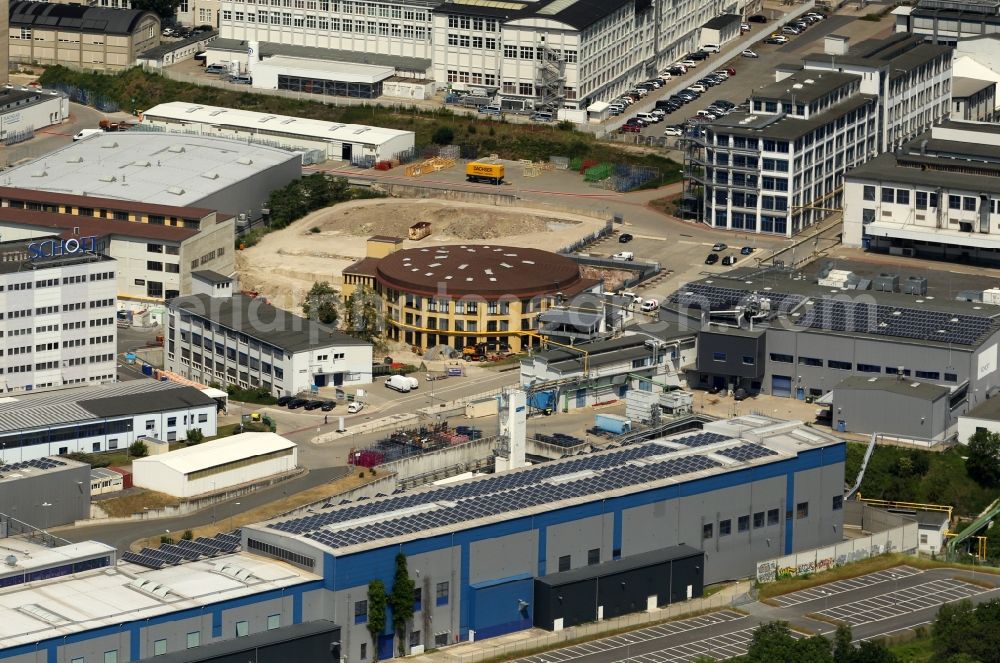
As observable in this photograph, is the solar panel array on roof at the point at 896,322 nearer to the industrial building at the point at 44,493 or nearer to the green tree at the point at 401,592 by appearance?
the industrial building at the point at 44,493

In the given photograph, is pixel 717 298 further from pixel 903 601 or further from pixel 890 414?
pixel 903 601

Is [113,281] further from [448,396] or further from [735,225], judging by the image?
[735,225]

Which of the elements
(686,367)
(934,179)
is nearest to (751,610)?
(686,367)

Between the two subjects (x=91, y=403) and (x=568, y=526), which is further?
(x=91, y=403)

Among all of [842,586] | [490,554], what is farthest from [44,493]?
[842,586]

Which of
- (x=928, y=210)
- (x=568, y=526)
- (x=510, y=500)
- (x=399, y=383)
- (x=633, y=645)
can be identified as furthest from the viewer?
(x=928, y=210)

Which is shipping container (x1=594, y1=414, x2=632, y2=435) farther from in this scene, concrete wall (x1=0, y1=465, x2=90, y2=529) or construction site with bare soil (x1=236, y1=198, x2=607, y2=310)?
construction site with bare soil (x1=236, y1=198, x2=607, y2=310)

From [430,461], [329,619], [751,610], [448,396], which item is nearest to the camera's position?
[329,619]

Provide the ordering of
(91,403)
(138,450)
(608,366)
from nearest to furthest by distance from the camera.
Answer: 1. (138,450)
2. (91,403)
3. (608,366)
